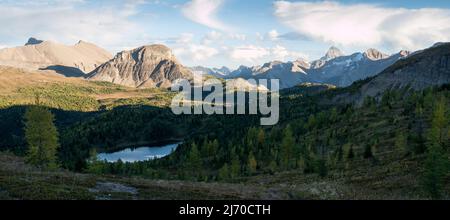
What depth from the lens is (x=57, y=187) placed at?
28.7 meters

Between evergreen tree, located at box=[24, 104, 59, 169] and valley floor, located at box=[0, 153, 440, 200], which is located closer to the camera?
valley floor, located at box=[0, 153, 440, 200]

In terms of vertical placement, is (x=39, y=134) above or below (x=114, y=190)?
above

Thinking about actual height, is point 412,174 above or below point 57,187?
below

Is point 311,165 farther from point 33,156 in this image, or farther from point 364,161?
point 33,156

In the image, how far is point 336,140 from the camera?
12825cm

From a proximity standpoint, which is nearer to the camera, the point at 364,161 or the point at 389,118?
the point at 364,161

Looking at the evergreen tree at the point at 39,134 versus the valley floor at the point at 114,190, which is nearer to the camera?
the valley floor at the point at 114,190

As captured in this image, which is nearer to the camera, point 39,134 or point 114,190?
point 114,190
